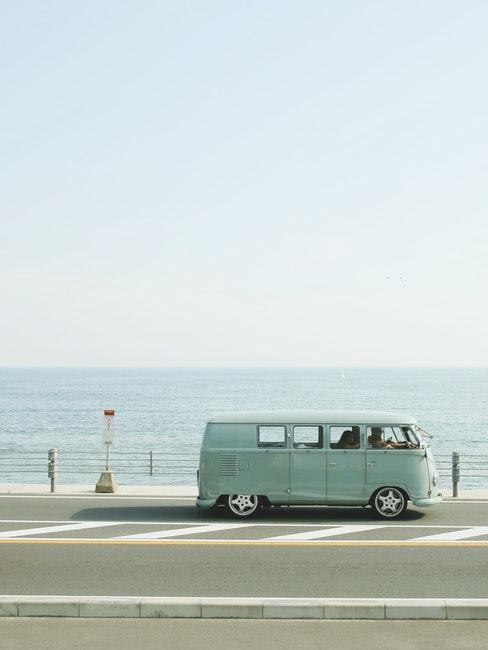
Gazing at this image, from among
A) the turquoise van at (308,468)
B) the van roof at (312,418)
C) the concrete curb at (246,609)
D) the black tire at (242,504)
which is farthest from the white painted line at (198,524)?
the concrete curb at (246,609)

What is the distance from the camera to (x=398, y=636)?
8859mm

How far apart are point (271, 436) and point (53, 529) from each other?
172 inches

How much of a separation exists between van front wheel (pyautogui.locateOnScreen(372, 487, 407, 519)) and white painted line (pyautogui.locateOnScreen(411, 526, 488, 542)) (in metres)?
1.50

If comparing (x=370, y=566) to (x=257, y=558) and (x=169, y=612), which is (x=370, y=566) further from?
(x=169, y=612)

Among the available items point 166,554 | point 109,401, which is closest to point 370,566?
point 166,554

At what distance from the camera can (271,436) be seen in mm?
17109

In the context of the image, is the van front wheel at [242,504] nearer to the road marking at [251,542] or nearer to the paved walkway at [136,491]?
the road marking at [251,542]

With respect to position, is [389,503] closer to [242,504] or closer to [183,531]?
[242,504]

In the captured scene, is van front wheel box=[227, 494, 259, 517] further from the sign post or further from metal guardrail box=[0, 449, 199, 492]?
metal guardrail box=[0, 449, 199, 492]

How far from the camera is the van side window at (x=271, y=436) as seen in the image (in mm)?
17016

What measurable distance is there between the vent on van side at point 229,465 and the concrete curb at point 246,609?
23.8 feet

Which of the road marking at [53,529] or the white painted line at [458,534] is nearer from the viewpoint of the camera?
the white painted line at [458,534]

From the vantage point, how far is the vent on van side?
1695 cm

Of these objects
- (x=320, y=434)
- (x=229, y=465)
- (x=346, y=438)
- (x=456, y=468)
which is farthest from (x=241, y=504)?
(x=456, y=468)
